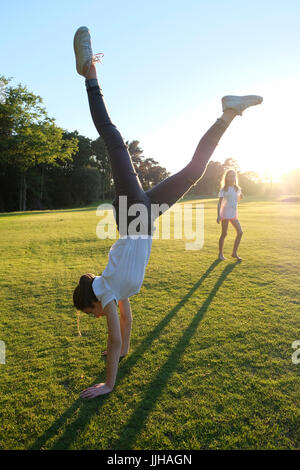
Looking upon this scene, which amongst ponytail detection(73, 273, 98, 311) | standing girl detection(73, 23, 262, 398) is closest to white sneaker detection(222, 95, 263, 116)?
standing girl detection(73, 23, 262, 398)

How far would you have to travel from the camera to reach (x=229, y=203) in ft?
24.6

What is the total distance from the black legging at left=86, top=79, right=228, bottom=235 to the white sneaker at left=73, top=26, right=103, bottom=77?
138mm

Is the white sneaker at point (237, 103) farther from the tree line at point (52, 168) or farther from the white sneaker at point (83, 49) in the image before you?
the tree line at point (52, 168)

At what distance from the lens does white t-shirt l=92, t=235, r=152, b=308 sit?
2.43m

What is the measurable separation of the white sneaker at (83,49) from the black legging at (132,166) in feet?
0.45

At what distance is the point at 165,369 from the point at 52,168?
5565cm

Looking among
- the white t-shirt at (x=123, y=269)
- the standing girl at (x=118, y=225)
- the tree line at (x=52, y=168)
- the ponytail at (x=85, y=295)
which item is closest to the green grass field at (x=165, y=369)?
the standing girl at (x=118, y=225)

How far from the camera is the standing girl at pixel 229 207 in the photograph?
746cm

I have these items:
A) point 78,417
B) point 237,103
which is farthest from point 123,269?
point 237,103

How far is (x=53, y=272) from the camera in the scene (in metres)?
6.50

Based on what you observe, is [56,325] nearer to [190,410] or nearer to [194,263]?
[190,410]

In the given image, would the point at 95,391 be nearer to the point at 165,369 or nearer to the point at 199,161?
the point at 165,369
